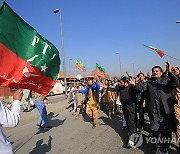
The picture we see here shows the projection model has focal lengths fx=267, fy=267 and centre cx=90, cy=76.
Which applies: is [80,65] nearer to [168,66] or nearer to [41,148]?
[41,148]

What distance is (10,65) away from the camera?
4.34 m

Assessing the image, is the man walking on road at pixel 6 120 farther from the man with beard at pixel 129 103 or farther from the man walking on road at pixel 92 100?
the man walking on road at pixel 92 100

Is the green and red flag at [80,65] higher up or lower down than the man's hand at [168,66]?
higher up

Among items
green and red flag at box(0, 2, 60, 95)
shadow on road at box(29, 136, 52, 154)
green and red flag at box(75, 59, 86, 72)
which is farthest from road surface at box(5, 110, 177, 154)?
green and red flag at box(75, 59, 86, 72)

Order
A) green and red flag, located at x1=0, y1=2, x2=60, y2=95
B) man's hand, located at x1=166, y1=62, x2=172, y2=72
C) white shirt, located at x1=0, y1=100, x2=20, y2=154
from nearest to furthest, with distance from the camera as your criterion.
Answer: white shirt, located at x1=0, y1=100, x2=20, y2=154 < green and red flag, located at x1=0, y1=2, x2=60, y2=95 < man's hand, located at x1=166, y1=62, x2=172, y2=72

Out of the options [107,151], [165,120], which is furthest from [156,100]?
[107,151]

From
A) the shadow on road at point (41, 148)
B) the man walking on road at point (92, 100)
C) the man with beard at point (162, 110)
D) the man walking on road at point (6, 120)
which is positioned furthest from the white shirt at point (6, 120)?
the man walking on road at point (92, 100)

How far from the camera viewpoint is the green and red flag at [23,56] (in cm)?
424

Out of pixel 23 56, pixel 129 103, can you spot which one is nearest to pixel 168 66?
pixel 129 103

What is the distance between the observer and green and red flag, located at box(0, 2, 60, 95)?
4.24m

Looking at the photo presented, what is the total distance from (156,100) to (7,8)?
135 inches

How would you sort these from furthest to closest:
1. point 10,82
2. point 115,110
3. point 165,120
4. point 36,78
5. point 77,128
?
point 115,110 < point 77,128 < point 165,120 < point 36,78 < point 10,82

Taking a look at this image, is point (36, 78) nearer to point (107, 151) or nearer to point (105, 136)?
point (107, 151)

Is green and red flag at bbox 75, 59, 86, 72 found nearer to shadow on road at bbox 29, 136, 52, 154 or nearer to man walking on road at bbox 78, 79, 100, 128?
man walking on road at bbox 78, 79, 100, 128
